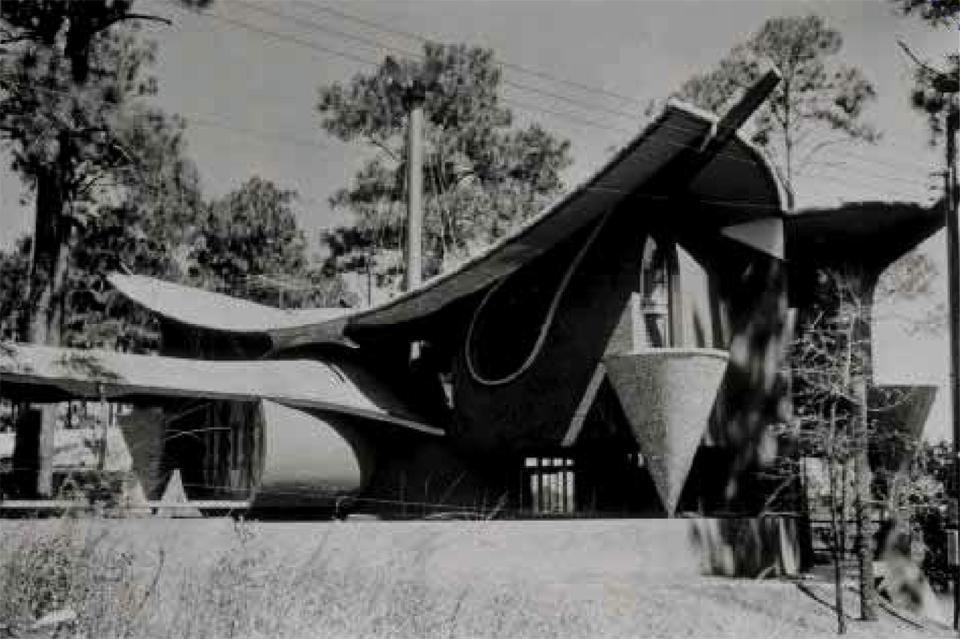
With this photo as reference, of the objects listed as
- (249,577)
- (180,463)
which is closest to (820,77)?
(180,463)

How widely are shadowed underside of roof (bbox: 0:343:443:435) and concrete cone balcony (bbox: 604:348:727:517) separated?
5.10 metres

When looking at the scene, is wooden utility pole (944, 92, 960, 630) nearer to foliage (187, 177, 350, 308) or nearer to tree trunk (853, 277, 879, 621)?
tree trunk (853, 277, 879, 621)

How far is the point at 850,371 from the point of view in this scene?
16.5 meters

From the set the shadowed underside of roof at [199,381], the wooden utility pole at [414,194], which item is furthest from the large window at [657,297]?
the wooden utility pole at [414,194]

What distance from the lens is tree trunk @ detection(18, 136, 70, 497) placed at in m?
21.4

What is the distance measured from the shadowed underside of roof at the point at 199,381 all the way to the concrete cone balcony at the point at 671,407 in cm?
510

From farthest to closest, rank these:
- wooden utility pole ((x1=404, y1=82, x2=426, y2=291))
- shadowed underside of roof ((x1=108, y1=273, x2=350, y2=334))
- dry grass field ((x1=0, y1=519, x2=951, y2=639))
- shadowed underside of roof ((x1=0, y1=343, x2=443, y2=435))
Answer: wooden utility pole ((x1=404, y1=82, x2=426, y2=291))
shadowed underside of roof ((x1=108, y1=273, x2=350, y2=334))
shadowed underside of roof ((x1=0, y1=343, x2=443, y2=435))
dry grass field ((x1=0, y1=519, x2=951, y2=639))

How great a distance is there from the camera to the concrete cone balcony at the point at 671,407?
16.0 metres

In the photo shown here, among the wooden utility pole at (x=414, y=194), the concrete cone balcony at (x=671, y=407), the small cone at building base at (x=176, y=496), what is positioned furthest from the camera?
the wooden utility pole at (x=414, y=194)

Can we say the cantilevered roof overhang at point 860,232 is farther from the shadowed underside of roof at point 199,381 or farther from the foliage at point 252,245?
the foliage at point 252,245

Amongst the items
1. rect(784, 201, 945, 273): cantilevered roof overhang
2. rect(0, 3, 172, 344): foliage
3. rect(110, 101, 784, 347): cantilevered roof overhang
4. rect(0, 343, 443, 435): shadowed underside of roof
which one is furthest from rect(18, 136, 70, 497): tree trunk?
rect(784, 201, 945, 273): cantilevered roof overhang

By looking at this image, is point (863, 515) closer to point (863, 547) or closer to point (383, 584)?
point (863, 547)

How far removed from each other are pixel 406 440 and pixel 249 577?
46.2 feet

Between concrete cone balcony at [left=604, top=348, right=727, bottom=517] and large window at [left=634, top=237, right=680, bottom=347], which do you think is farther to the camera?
large window at [left=634, top=237, right=680, bottom=347]
